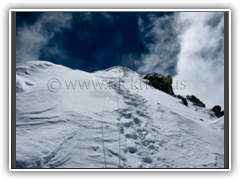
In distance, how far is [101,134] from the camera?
379 cm

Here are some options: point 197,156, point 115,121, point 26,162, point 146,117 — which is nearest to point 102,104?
point 115,121

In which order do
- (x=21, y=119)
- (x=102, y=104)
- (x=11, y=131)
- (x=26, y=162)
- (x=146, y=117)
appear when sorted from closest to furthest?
(x=26, y=162) → (x=11, y=131) → (x=21, y=119) → (x=146, y=117) → (x=102, y=104)

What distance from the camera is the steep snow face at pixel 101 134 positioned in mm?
2982

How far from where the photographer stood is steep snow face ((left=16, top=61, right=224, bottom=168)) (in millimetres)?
2982

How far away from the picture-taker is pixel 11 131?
3250 mm

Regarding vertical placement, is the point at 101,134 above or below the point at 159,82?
below

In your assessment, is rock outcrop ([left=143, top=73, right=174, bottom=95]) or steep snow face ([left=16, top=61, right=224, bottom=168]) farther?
rock outcrop ([left=143, top=73, right=174, bottom=95])

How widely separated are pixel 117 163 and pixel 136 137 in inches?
47.9

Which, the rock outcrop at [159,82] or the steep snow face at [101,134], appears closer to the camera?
the steep snow face at [101,134]

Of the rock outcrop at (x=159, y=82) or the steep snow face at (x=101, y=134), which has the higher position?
the rock outcrop at (x=159, y=82)

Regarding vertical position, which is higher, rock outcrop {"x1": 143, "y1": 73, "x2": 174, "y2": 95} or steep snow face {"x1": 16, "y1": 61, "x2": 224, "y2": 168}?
rock outcrop {"x1": 143, "y1": 73, "x2": 174, "y2": 95}

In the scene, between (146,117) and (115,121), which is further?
(146,117)

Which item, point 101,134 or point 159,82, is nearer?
point 101,134
